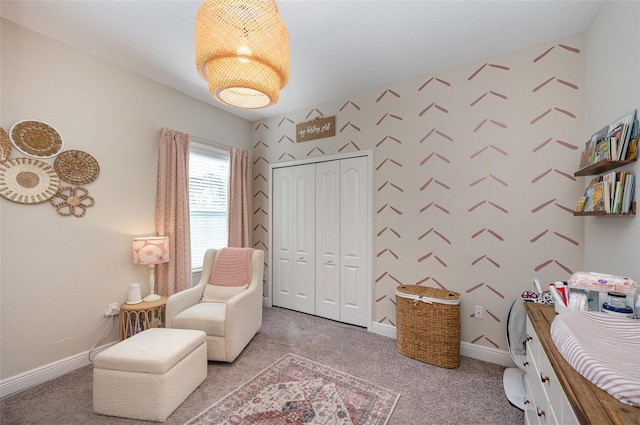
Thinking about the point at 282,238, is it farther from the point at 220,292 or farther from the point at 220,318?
the point at 220,318

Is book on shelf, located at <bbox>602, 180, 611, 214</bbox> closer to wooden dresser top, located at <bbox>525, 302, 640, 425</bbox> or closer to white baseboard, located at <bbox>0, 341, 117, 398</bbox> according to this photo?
wooden dresser top, located at <bbox>525, 302, 640, 425</bbox>

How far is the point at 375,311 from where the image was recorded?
2.97m

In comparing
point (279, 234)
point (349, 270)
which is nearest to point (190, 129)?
point (279, 234)

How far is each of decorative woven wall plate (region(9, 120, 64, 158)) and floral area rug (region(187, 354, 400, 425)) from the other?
2.27 meters

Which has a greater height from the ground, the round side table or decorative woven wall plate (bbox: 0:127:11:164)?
decorative woven wall plate (bbox: 0:127:11:164)

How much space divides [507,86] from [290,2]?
1.94 meters

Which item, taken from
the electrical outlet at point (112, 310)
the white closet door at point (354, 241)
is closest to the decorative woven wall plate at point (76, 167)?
the electrical outlet at point (112, 310)

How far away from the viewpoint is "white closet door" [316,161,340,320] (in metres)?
3.25

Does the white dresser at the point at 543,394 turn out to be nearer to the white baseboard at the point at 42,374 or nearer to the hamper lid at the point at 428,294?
the hamper lid at the point at 428,294

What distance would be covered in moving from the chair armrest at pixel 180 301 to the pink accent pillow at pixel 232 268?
0.19 metres

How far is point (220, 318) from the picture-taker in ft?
7.42

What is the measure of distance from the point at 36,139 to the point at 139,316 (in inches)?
64.3

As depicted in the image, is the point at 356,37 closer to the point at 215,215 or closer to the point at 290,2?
the point at 290,2

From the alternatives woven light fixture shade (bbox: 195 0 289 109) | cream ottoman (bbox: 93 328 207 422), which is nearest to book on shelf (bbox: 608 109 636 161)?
woven light fixture shade (bbox: 195 0 289 109)
